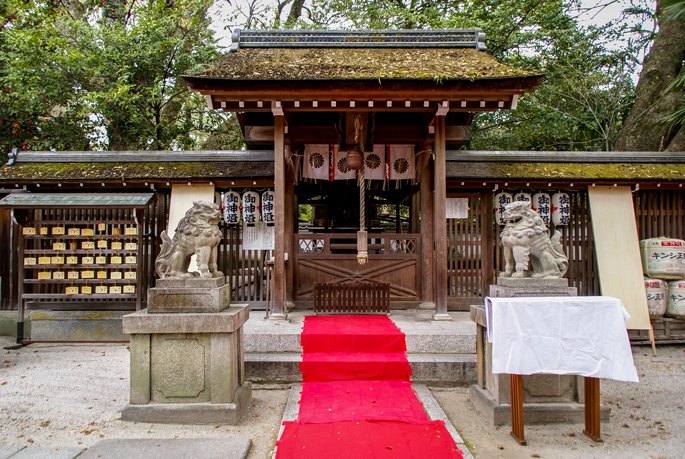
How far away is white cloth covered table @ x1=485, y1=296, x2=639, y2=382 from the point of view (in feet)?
10.9

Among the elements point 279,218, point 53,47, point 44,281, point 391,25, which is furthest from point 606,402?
point 53,47

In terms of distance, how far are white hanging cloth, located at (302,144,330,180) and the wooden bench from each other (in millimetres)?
2490

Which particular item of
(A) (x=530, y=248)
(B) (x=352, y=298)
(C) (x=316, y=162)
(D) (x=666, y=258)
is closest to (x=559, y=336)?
(A) (x=530, y=248)

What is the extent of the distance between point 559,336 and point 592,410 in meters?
0.82

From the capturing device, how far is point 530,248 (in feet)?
13.6

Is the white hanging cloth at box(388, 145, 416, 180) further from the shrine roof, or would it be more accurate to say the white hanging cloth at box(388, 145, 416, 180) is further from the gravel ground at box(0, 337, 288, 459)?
the gravel ground at box(0, 337, 288, 459)

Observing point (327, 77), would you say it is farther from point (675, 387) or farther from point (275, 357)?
point (675, 387)

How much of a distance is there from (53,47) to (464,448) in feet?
41.9

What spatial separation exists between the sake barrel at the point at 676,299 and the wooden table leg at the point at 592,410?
4872mm

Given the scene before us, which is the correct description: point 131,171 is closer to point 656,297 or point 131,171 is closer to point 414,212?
point 414,212

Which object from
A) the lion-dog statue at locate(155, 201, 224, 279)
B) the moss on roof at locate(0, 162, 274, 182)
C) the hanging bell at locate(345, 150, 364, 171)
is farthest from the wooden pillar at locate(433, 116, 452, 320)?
the lion-dog statue at locate(155, 201, 224, 279)

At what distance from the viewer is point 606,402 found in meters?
4.39

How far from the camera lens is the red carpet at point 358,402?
10.4 feet

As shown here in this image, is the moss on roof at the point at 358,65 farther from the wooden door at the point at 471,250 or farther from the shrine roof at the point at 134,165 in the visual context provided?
the wooden door at the point at 471,250
